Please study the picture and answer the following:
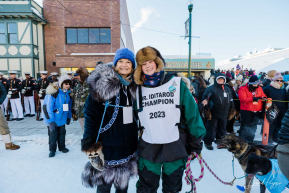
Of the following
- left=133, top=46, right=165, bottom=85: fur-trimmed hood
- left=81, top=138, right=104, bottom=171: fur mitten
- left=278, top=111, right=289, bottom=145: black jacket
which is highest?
left=133, top=46, right=165, bottom=85: fur-trimmed hood

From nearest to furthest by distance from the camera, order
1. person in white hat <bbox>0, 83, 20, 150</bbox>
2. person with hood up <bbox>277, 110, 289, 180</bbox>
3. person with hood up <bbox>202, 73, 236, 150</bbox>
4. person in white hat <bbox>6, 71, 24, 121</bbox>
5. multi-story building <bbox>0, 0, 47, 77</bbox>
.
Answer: person with hood up <bbox>277, 110, 289, 180</bbox> → person in white hat <bbox>0, 83, 20, 150</bbox> → person with hood up <bbox>202, 73, 236, 150</bbox> → person in white hat <bbox>6, 71, 24, 121</bbox> → multi-story building <bbox>0, 0, 47, 77</bbox>

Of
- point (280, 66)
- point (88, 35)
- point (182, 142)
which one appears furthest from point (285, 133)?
point (88, 35)

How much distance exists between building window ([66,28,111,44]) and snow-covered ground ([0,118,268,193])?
11677mm

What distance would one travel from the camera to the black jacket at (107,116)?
159 cm

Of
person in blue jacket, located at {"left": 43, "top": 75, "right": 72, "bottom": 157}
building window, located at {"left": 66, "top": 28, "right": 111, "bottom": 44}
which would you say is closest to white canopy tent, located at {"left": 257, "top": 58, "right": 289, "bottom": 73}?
person in blue jacket, located at {"left": 43, "top": 75, "right": 72, "bottom": 157}

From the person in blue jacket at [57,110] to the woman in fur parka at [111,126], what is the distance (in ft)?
7.15

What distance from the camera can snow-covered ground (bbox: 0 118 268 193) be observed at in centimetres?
Result: 249

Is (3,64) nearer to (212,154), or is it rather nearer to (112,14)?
(112,14)

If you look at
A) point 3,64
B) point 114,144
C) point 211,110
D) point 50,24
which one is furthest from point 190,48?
→ point 3,64

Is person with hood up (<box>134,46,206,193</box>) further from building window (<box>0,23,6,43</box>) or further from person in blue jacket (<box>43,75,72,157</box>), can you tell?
building window (<box>0,23,6,43</box>)

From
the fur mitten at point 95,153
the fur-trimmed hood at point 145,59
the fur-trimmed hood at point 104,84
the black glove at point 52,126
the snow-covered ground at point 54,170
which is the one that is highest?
the fur-trimmed hood at point 145,59

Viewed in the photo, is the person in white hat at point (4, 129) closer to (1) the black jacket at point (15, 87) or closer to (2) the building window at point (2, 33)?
(1) the black jacket at point (15, 87)

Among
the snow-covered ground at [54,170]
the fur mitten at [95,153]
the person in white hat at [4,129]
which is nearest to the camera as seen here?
the fur mitten at [95,153]

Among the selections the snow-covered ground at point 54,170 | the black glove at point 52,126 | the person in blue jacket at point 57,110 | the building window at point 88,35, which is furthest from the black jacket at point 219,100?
the building window at point 88,35
